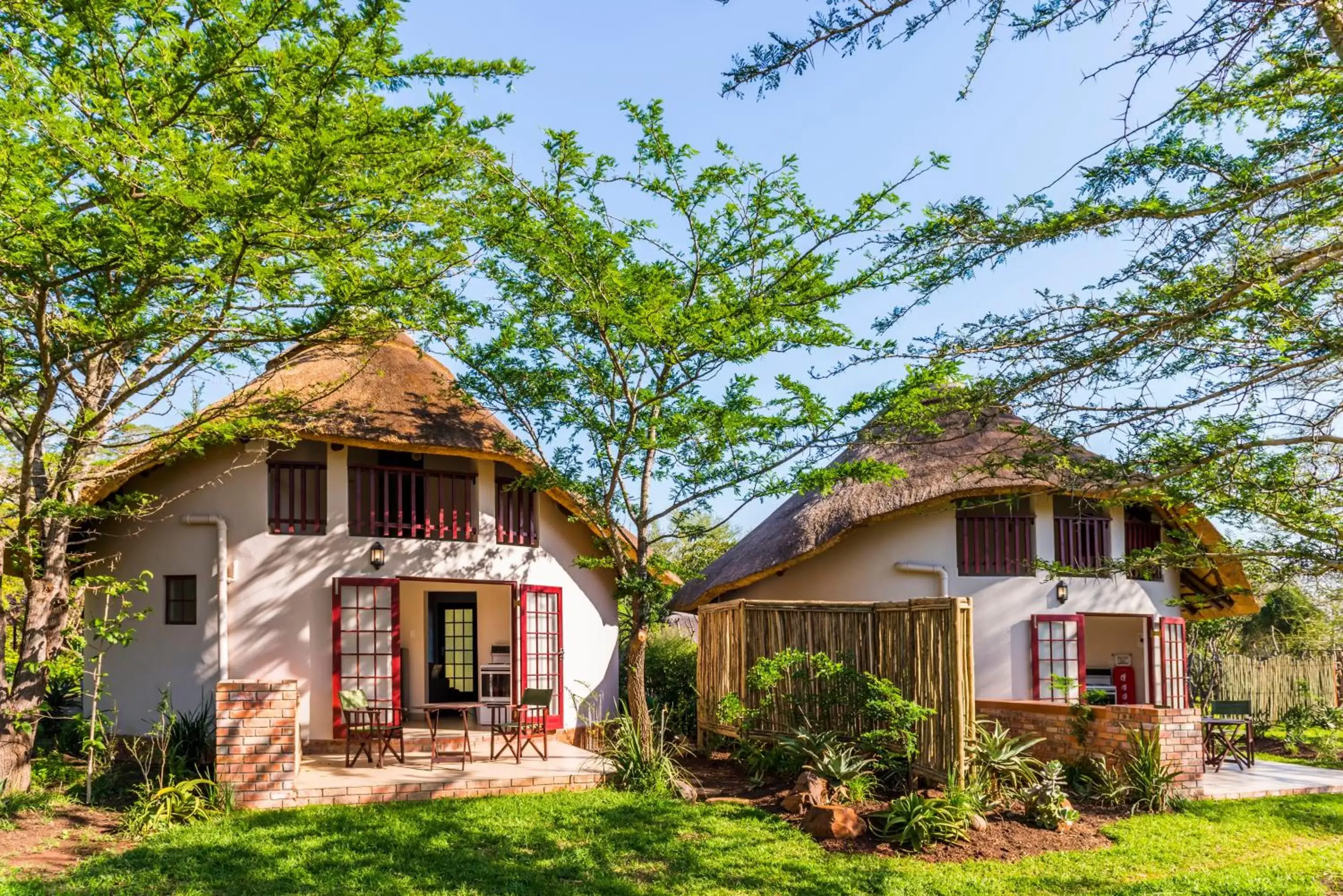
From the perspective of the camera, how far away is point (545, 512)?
14.1 metres

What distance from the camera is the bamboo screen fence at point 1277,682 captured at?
16688mm

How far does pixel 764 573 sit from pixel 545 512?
3.26 meters

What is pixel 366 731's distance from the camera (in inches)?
440

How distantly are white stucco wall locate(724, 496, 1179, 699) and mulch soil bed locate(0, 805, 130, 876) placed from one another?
8.40 meters

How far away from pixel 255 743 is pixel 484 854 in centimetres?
258

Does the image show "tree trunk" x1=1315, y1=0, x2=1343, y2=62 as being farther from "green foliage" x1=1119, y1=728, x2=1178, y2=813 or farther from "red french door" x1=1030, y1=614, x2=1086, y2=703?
"red french door" x1=1030, y1=614, x2=1086, y2=703

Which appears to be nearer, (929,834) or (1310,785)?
(929,834)

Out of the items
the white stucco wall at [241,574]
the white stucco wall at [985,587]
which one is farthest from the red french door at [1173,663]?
the white stucco wall at [241,574]

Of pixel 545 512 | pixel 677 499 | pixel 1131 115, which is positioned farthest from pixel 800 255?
pixel 1131 115

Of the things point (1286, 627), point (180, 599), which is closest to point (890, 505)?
point (180, 599)

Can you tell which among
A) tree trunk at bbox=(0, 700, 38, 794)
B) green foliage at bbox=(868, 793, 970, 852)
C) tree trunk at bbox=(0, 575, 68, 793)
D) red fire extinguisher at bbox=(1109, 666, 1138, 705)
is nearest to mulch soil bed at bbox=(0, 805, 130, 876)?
tree trunk at bbox=(0, 700, 38, 794)

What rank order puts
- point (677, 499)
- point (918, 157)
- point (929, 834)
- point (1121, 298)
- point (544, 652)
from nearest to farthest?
point (1121, 298) < point (929, 834) < point (918, 157) < point (677, 499) < point (544, 652)

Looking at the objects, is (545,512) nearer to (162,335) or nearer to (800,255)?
(800,255)

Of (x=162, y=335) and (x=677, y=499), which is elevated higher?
(x=162, y=335)
